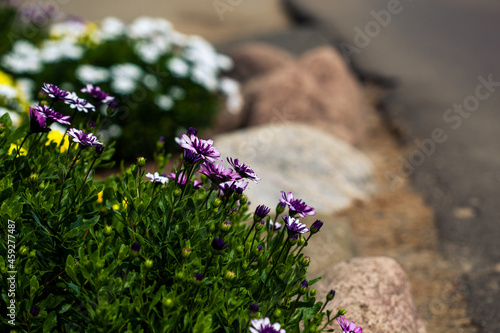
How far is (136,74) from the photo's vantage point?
22.6 ft

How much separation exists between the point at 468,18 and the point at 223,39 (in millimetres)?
5912

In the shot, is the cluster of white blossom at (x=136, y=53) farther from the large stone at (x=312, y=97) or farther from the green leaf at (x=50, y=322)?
the green leaf at (x=50, y=322)

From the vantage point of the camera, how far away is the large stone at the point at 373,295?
2971 millimetres

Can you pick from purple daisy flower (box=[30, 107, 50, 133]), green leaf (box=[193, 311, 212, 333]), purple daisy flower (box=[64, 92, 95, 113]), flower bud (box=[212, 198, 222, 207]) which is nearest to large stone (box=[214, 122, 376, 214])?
purple daisy flower (box=[64, 92, 95, 113])

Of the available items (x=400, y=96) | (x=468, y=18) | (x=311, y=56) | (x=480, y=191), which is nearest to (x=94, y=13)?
(x=311, y=56)

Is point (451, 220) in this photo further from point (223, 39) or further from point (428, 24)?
point (223, 39)

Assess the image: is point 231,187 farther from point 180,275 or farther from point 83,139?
point 83,139

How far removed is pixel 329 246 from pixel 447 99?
6.14 meters

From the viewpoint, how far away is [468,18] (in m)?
12.5

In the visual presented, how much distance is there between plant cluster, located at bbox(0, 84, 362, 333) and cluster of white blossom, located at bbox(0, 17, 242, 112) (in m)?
4.62

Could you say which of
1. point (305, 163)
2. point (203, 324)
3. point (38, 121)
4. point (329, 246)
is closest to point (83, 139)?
point (38, 121)

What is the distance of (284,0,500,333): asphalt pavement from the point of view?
18.6 feet

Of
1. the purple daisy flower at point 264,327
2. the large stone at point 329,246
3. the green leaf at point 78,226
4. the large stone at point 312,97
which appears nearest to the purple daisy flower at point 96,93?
the green leaf at point 78,226

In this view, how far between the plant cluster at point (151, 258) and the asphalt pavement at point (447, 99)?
2.95m
